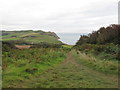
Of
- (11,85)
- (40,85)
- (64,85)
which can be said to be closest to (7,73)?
(11,85)

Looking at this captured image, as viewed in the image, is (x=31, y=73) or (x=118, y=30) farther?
(x=118, y=30)

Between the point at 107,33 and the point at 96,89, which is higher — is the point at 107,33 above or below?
above

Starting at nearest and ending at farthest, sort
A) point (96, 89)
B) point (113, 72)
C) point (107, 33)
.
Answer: point (96, 89)
point (113, 72)
point (107, 33)

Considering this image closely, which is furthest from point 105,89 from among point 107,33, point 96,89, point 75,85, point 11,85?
point 107,33

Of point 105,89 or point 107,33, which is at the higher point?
point 107,33

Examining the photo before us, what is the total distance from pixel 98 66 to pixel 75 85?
16.9ft

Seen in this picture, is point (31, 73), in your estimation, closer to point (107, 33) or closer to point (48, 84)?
point (48, 84)

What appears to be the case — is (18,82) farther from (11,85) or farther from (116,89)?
(116,89)

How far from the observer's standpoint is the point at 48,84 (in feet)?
27.0

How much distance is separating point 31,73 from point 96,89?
4.74 metres

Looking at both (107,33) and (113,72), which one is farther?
(107,33)

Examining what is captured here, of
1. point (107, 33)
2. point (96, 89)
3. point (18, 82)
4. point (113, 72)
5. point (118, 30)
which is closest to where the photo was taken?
point (96, 89)

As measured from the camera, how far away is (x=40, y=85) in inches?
314

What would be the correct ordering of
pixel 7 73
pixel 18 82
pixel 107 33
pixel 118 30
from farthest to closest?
1. pixel 107 33
2. pixel 118 30
3. pixel 7 73
4. pixel 18 82
